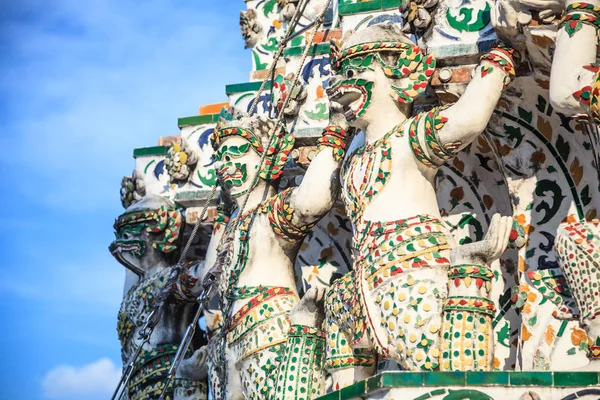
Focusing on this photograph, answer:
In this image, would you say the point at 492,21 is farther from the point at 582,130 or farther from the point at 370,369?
the point at 370,369

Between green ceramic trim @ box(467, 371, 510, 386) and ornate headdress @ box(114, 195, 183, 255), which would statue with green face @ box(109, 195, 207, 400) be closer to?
ornate headdress @ box(114, 195, 183, 255)

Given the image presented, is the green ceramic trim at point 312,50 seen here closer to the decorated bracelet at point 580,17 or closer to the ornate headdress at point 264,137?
the ornate headdress at point 264,137

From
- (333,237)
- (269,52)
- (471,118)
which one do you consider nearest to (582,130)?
(471,118)

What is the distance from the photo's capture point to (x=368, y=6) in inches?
357

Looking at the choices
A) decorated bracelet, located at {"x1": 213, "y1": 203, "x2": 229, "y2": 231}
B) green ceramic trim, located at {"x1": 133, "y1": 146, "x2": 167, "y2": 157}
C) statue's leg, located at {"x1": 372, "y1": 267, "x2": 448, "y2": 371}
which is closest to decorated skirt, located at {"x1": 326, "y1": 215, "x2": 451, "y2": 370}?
statue's leg, located at {"x1": 372, "y1": 267, "x2": 448, "y2": 371}

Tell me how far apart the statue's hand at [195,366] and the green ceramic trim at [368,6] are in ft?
8.06

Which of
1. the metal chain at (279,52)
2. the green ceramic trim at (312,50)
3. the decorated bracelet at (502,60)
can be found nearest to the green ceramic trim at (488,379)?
the decorated bracelet at (502,60)

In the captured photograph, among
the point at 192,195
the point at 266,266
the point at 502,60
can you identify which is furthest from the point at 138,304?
the point at 502,60

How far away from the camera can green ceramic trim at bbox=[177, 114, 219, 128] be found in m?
10.6

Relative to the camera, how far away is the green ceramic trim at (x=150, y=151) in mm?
11078

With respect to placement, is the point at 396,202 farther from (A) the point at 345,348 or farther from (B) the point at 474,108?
(A) the point at 345,348

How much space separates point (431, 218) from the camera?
809 cm

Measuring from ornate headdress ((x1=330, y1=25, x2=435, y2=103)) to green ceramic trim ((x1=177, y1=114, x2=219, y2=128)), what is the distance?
2.31 m

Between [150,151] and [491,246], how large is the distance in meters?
4.04
